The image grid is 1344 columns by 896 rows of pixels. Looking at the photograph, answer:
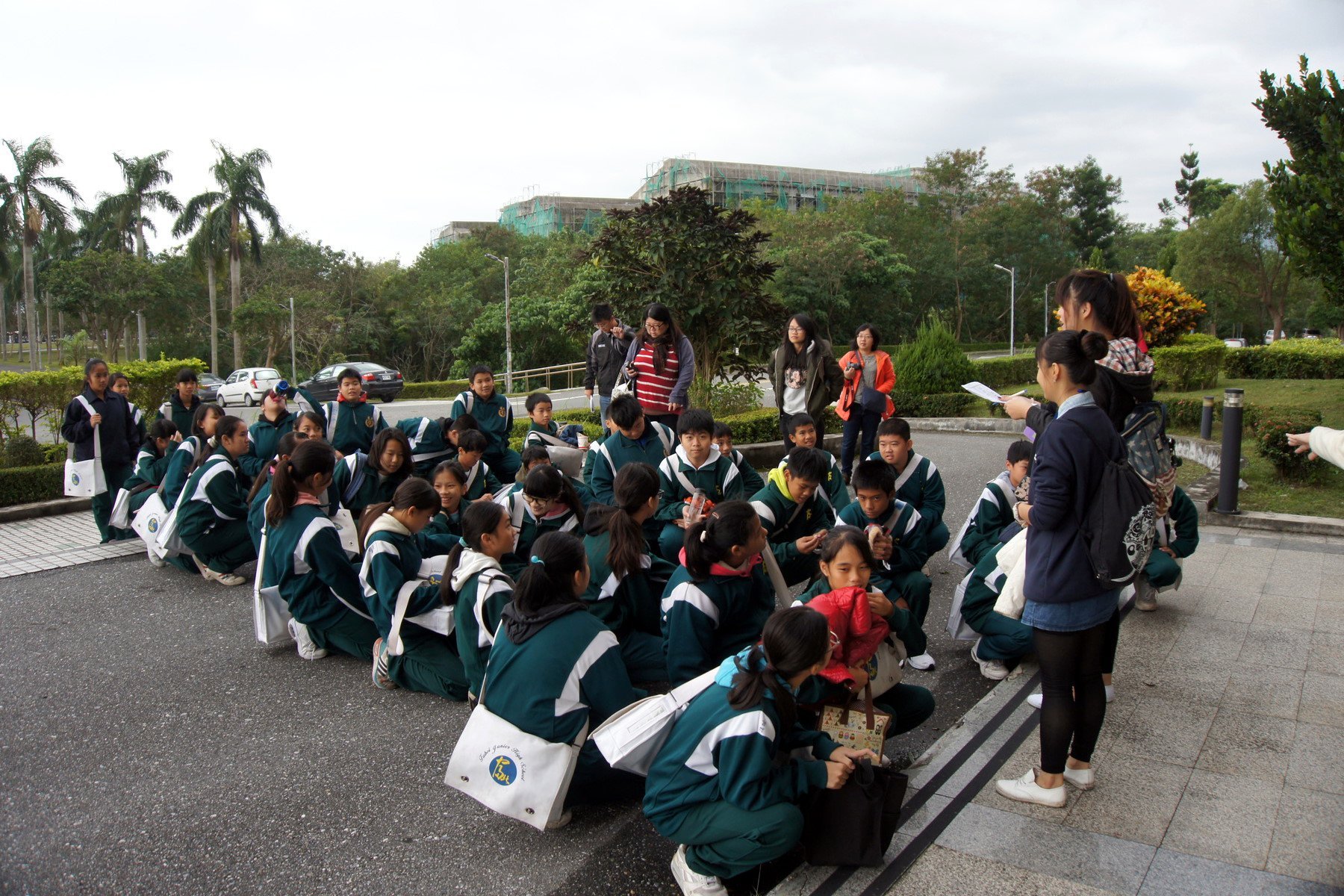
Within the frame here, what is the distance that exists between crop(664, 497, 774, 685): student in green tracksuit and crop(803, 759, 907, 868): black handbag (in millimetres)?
1057

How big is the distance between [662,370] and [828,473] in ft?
8.45

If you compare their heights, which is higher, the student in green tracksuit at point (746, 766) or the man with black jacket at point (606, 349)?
the man with black jacket at point (606, 349)

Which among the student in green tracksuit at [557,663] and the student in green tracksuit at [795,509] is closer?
the student in green tracksuit at [557,663]

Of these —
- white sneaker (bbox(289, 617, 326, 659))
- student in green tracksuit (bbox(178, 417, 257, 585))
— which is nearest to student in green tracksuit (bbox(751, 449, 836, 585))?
white sneaker (bbox(289, 617, 326, 659))

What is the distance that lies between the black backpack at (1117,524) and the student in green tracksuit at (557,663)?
1.67 metres

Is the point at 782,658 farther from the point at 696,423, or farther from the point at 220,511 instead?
the point at 220,511

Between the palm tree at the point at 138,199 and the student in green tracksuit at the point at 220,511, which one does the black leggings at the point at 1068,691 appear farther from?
the palm tree at the point at 138,199

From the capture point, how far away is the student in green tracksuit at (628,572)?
4391 millimetres

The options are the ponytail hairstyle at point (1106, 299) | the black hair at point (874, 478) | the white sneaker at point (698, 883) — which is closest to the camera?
the white sneaker at point (698, 883)

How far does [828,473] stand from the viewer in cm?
541

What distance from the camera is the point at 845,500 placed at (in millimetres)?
5625

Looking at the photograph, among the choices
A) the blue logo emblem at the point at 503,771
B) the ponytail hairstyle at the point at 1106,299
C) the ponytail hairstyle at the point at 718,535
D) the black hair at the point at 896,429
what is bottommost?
the blue logo emblem at the point at 503,771

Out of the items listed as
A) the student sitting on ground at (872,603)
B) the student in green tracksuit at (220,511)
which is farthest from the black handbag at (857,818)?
the student in green tracksuit at (220,511)

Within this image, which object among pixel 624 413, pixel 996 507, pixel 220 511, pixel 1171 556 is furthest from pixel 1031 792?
pixel 220 511
